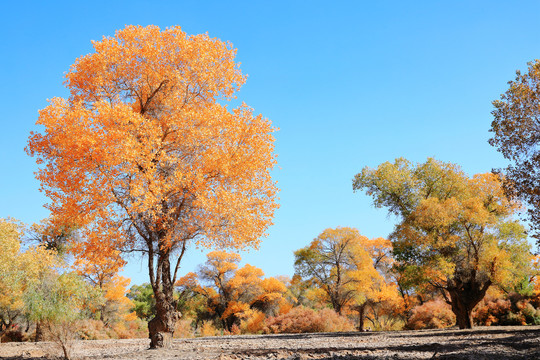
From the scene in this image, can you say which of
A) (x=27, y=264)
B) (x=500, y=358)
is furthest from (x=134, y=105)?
(x=27, y=264)

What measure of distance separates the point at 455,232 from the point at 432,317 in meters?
12.4

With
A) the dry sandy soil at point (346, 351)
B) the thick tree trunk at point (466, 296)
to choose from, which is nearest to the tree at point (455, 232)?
the thick tree trunk at point (466, 296)

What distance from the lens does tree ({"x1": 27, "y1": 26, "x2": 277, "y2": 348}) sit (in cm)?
1387

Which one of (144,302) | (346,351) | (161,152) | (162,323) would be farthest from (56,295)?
(144,302)

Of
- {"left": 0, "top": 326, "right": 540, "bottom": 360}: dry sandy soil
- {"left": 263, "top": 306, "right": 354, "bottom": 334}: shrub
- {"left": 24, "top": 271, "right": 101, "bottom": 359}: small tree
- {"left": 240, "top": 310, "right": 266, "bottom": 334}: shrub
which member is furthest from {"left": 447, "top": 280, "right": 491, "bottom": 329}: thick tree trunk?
{"left": 24, "top": 271, "right": 101, "bottom": 359}: small tree

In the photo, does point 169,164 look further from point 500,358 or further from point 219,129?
point 500,358

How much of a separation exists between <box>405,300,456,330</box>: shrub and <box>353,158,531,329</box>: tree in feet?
27.5

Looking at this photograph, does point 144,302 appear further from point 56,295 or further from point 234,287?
point 56,295

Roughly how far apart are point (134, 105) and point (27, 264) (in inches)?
681

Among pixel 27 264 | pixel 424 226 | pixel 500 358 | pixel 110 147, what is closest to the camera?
pixel 500 358

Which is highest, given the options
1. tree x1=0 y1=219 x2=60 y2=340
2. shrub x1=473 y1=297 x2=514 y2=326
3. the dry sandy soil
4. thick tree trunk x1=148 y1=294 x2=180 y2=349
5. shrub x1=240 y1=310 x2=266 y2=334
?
tree x1=0 y1=219 x2=60 y2=340

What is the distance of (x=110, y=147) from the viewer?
13.3 meters

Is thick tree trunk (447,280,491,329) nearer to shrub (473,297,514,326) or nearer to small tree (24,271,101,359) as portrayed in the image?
shrub (473,297,514,326)

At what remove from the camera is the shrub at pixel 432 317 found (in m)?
33.5
